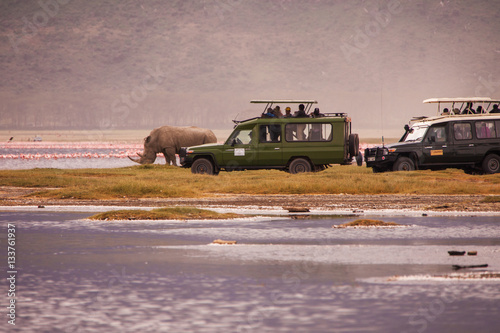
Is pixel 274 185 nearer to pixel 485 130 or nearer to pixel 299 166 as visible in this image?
pixel 299 166

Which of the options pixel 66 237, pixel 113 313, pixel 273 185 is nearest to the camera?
pixel 113 313

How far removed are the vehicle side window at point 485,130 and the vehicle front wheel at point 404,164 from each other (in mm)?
2273

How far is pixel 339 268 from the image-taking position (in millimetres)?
10969

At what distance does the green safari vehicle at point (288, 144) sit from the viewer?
28438mm

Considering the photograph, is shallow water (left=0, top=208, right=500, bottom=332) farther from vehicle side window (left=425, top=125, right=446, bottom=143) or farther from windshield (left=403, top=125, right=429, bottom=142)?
windshield (left=403, top=125, right=429, bottom=142)

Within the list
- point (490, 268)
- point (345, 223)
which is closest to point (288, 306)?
point (490, 268)

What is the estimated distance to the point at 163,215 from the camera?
57.1ft

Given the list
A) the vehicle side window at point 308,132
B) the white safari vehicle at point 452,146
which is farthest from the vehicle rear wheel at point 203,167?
the white safari vehicle at point 452,146

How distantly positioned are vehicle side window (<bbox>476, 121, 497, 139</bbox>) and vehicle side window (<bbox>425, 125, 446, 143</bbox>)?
1139mm

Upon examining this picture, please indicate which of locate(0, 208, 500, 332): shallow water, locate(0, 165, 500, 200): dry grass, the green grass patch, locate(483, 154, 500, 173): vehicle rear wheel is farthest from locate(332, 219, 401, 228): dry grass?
locate(483, 154, 500, 173): vehicle rear wheel

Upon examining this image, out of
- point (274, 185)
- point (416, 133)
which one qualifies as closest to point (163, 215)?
point (274, 185)

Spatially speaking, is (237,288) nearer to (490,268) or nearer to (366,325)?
(366,325)

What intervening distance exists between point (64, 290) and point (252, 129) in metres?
19.2

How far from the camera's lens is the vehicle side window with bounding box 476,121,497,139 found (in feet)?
92.7
